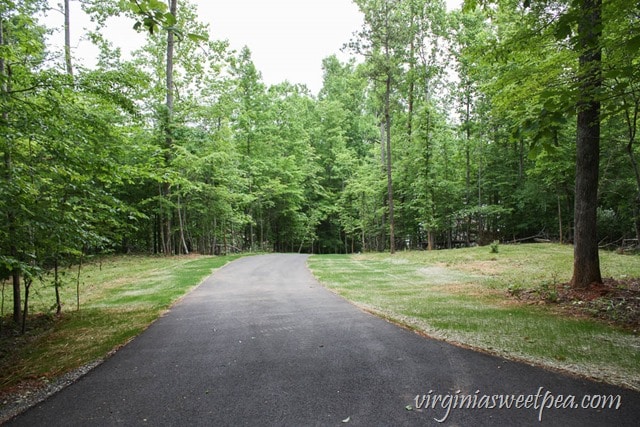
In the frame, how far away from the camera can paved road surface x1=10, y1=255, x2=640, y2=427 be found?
3066 mm

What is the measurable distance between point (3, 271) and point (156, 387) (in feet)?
14.4

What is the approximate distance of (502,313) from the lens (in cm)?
639

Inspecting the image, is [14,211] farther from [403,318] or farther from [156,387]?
[403,318]

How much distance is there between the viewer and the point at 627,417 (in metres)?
2.98

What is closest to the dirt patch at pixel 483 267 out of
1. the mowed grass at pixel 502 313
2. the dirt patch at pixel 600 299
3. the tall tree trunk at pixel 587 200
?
the mowed grass at pixel 502 313

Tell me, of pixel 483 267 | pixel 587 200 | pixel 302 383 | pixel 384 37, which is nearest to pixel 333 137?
pixel 384 37

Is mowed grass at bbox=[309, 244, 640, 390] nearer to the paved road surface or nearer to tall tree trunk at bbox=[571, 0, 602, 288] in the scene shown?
the paved road surface

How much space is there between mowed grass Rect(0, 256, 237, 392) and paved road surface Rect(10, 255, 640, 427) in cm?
58

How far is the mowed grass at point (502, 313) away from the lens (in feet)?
13.9

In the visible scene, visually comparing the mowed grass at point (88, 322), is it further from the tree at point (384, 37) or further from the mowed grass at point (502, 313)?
the tree at point (384, 37)

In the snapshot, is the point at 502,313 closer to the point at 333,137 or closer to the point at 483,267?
the point at 483,267

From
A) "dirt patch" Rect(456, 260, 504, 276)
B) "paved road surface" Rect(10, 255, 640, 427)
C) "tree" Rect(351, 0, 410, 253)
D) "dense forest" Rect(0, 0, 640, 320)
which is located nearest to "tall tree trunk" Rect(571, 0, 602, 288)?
"dense forest" Rect(0, 0, 640, 320)

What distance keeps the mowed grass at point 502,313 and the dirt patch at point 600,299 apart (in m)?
0.27

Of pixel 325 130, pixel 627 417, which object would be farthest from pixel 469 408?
pixel 325 130
